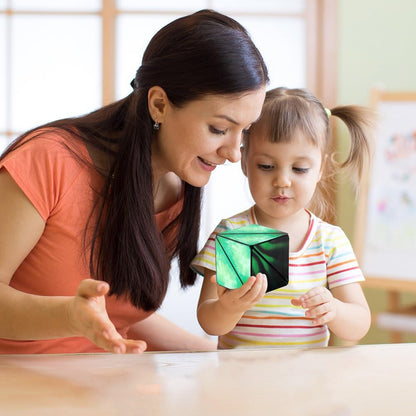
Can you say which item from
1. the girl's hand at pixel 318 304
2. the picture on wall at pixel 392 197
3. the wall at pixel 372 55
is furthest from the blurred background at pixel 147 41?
the girl's hand at pixel 318 304

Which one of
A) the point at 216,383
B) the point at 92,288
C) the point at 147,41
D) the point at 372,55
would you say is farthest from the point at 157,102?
the point at 372,55

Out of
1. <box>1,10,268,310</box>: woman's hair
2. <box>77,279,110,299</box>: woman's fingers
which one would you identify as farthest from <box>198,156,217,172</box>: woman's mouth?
<box>77,279,110,299</box>: woman's fingers

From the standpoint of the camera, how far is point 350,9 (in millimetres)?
3211

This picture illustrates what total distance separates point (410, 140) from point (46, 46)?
6.22 feet

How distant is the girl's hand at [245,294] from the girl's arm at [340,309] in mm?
58

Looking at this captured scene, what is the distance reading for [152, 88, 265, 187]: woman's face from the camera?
3.46 feet

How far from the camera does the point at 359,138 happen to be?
1.28 meters

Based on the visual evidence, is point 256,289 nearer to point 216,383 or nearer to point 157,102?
point 216,383

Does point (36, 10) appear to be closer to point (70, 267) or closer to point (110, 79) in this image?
point (110, 79)

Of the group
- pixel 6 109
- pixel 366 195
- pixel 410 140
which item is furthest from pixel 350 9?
pixel 6 109

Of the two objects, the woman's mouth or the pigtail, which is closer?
the woman's mouth

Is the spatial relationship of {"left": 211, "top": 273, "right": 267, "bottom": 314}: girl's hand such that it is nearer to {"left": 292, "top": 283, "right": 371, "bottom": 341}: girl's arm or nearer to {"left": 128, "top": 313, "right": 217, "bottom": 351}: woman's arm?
{"left": 292, "top": 283, "right": 371, "bottom": 341}: girl's arm

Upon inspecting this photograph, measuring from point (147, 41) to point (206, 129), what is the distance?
2.25 metres

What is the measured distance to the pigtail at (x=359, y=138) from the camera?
4.21ft
